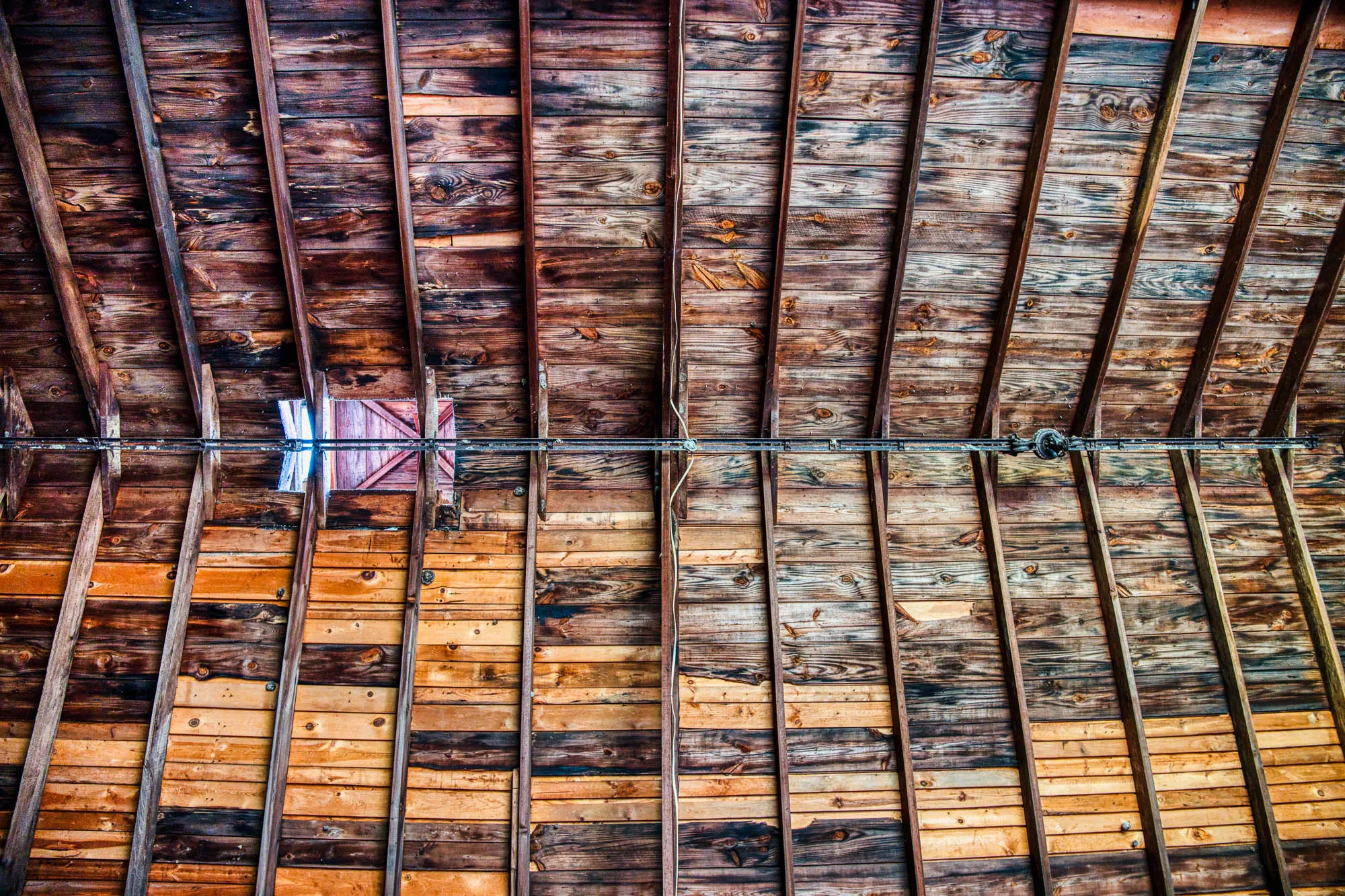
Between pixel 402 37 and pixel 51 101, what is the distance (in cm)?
190

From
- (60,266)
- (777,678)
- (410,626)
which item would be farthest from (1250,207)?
(60,266)

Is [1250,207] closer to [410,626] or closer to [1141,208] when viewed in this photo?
[1141,208]

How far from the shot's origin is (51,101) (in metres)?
4.12

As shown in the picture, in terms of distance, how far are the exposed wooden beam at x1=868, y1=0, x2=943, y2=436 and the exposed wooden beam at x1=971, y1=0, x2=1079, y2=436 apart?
0.60 meters

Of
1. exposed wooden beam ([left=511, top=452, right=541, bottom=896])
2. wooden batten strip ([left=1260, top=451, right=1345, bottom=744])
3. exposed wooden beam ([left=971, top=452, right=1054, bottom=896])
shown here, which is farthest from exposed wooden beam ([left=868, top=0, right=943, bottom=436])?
wooden batten strip ([left=1260, top=451, right=1345, bottom=744])

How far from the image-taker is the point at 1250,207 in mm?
4539

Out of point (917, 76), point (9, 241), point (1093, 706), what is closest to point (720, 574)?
point (1093, 706)

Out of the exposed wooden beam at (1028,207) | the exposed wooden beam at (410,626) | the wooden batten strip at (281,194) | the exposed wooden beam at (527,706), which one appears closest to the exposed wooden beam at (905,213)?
the exposed wooden beam at (1028,207)

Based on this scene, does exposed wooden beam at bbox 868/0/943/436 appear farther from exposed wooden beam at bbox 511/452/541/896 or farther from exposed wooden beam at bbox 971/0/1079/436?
exposed wooden beam at bbox 511/452/541/896

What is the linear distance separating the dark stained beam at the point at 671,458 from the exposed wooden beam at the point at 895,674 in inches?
47.1

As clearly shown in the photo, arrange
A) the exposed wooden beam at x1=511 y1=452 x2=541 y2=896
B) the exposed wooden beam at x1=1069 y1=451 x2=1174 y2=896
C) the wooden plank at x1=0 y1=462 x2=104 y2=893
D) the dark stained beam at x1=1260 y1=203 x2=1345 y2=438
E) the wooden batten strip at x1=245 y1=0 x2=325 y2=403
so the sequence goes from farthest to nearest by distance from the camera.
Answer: the dark stained beam at x1=1260 y1=203 x2=1345 y2=438 < the exposed wooden beam at x1=1069 y1=451 x2=1174 y2=896 < the exposed wooden beam at x1=511 y1=452 x2=541 y2=896 < the wooden plank at x1=0 y1=462 x2=104 y2=893 < the wooden batten strip at x1=245 y1=0 x2=325 y2=403

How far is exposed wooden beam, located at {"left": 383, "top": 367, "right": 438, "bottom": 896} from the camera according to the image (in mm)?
4195

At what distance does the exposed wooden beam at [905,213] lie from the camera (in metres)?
4.09

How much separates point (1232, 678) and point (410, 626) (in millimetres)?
4884
